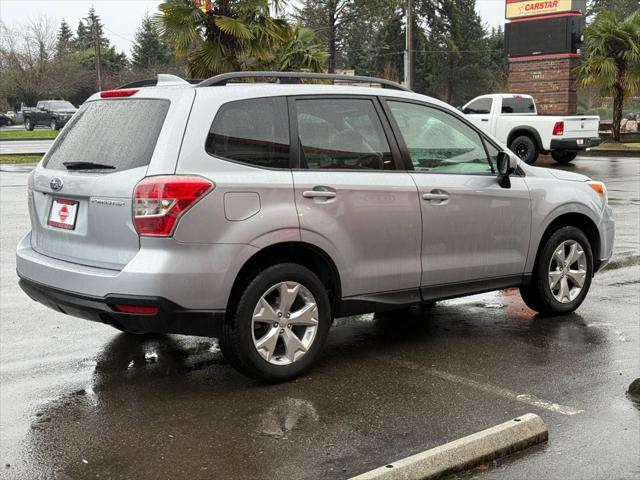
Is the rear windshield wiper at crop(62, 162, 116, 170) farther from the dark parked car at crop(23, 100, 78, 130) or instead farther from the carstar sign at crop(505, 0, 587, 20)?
the dark parked car at crop(23, 100, 78, 130)

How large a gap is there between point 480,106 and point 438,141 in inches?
754

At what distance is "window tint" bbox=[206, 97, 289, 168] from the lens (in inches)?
194

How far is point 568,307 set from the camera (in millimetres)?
6762

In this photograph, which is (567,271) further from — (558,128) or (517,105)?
(517,105)

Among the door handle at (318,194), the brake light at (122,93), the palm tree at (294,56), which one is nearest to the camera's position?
the door handle at (318,194)

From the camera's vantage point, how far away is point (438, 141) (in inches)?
238

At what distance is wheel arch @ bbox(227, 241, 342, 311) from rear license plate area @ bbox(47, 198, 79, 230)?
1056 millimetres

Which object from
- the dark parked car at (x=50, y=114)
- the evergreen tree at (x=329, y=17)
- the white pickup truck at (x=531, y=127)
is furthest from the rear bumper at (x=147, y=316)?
the evergreen tree at (x=329, y=17)

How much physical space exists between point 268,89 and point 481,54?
235 ft

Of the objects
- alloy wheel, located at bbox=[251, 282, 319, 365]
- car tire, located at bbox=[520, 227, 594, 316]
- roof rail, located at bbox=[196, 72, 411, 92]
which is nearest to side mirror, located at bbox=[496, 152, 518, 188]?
car tire, located at bbox=[520, 227, 594, 316]

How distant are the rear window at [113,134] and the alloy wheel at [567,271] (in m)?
3.34

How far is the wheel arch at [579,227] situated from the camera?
21.6ft

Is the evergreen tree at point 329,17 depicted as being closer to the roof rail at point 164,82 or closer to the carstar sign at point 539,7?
the carstar sign at point 539,7

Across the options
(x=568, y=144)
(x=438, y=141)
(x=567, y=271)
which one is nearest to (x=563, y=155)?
(x=568, y=144)
